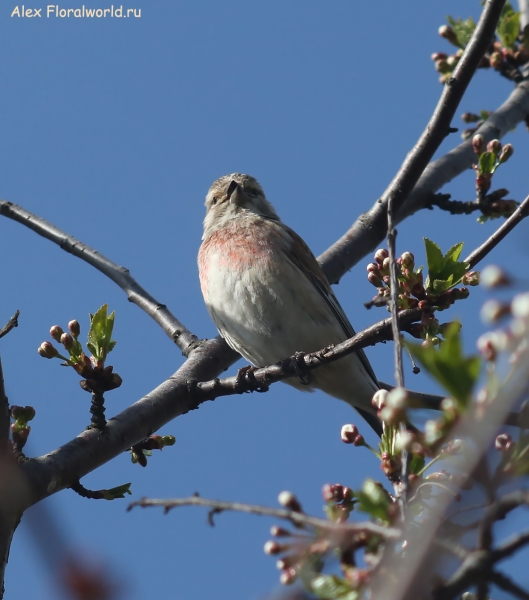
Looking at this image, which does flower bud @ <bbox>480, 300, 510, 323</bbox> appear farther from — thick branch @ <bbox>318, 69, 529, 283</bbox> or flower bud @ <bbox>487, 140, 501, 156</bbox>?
thick branch @ <bbox>318, 69, 529, 283</bbox>

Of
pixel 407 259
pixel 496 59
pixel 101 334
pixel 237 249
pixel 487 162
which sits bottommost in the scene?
pixel 407 259

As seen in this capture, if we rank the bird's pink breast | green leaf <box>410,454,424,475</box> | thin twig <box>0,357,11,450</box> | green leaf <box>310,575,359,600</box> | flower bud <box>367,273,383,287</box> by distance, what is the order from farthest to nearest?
the bird's pink breast → flower bud <box>367,273,383,287</box> → thin twig <box>0,357,11,450</box> → green leaf <box>410,454,424,475</box> → green leaf <box>310,575,359,600</box>

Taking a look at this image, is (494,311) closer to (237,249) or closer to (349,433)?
(349,433)

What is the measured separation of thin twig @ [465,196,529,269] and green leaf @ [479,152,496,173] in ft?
6.48

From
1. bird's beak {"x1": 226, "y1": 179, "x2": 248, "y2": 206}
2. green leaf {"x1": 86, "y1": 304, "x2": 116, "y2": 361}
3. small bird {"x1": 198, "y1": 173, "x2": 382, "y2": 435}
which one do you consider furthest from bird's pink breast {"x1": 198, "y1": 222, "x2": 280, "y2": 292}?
green leaf {"x1": 86, "y1": 304, "x2": 116, "y2": 361}

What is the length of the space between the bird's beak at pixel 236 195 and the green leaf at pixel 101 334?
11.6ft

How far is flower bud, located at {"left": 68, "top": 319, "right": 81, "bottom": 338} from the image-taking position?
5375mm

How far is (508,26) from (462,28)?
0.51 metres

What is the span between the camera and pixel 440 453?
2482mm

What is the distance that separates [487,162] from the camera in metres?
6.11

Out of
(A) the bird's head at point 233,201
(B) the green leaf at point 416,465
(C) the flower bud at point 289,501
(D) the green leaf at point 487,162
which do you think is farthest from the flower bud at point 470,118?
(C) the flower bud at point 289,501

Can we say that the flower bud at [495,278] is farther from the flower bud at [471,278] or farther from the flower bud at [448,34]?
the flower bud at [448,34]

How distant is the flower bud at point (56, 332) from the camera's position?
5312 mm

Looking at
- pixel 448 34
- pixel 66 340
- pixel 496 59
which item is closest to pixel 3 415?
pixel 66 340
